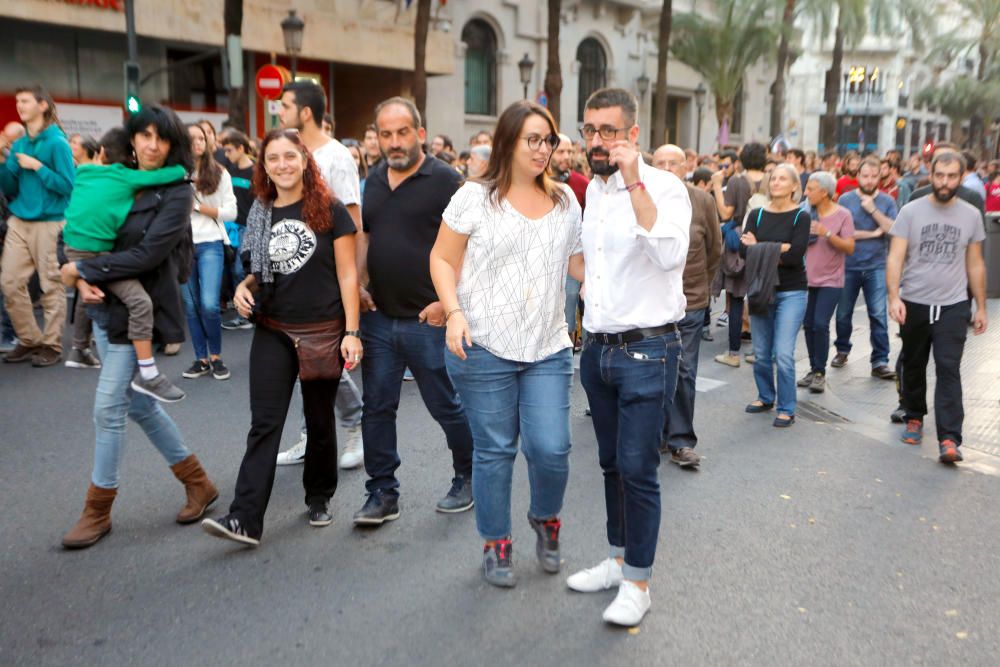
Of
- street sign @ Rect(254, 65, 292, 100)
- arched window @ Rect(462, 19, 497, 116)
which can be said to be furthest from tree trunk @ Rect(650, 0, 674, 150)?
street sign @ Rect(254, 65, 292, 100)

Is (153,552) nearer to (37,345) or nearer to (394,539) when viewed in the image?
(394,539)

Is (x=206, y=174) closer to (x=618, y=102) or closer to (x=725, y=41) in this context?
(x=618, y=102)

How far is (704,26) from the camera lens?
3644 cm

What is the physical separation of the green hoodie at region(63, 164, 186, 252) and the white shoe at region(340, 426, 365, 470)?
6.00ft

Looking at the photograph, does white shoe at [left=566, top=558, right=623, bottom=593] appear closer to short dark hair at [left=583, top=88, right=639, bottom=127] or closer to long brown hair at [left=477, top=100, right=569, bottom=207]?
long brown hair at [left=477, top=100, right=569, bottom=207]

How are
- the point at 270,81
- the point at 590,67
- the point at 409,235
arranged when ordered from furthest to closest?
the point at 590,67 < the point at 270,81 < the point at 409,235

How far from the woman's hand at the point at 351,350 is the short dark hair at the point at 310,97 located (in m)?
1.38

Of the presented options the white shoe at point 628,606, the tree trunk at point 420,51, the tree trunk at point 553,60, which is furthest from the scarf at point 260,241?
the tree trunk at point 553,60

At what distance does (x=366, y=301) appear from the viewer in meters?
4.34

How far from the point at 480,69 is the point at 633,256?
28.1 metres

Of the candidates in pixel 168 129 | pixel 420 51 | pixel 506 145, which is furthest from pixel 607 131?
pixel 420 51

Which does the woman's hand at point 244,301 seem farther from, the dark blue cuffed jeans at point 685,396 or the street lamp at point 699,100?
the street lamp at point 699,100

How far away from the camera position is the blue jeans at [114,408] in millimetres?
4074

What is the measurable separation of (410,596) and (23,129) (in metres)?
6.32
